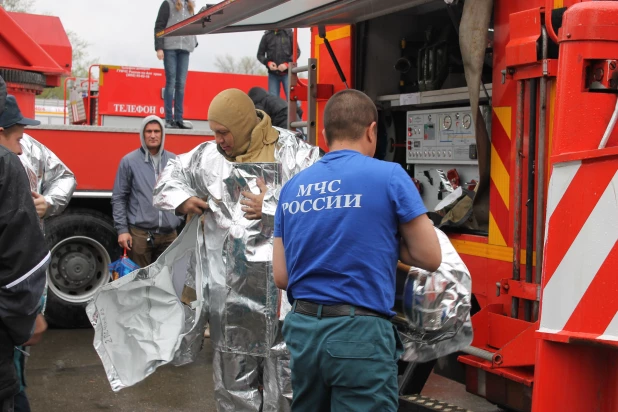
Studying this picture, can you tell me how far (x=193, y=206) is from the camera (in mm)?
3955

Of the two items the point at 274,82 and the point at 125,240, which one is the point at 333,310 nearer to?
the point at 125,240

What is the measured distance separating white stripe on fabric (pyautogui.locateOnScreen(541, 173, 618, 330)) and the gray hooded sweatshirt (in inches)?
170

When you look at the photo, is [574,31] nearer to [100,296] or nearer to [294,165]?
[294,165]

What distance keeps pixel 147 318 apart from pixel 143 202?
215cm

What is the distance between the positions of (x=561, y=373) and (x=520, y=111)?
131cm

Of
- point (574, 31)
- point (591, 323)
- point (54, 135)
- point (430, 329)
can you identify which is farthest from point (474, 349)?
point (54, 135)

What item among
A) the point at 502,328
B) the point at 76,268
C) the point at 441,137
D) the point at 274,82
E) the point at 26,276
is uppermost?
the point at 274,82

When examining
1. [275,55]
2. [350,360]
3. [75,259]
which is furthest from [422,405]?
[275,55]

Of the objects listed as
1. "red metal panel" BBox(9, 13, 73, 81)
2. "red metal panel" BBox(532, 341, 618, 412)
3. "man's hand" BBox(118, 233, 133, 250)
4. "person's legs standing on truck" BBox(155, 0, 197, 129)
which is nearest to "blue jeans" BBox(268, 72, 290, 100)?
"person's legs standing on truck" BBox(155, 0, 197, 129)

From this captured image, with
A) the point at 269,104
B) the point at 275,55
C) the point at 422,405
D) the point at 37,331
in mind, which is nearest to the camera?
the point at 37,331

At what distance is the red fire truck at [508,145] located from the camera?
7.56ft

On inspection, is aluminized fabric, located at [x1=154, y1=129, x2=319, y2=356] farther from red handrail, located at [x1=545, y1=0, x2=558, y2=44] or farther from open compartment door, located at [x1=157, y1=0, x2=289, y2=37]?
red handrail, located at [x1=545, y1=0, x2=558, y2=44]

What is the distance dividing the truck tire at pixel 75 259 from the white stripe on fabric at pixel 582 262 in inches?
208

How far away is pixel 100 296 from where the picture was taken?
4215 millimetres
